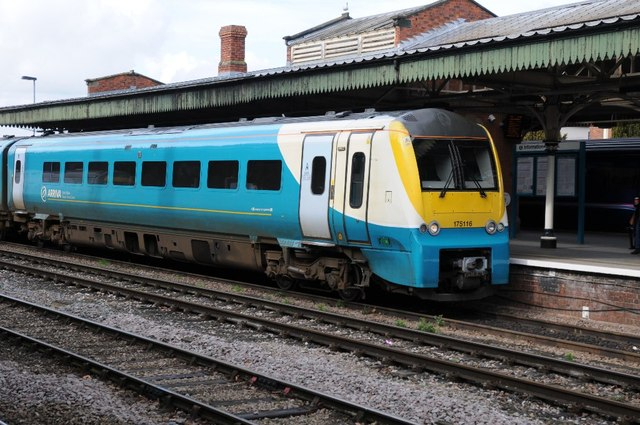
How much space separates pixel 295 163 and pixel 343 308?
2424mm

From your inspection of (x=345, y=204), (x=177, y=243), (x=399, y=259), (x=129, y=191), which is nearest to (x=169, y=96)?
(x=129, y=191)

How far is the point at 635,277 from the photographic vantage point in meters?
11.1

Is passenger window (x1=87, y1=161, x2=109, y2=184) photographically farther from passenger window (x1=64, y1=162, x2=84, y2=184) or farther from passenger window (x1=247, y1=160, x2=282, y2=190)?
passenger window (x1=247, y1=160, x2=282, y2=190)

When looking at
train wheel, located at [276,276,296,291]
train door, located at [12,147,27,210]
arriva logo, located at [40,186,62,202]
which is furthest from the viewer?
train door, located at [12,147,27,210]

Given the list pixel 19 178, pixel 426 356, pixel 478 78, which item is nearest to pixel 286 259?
pixel 478 78

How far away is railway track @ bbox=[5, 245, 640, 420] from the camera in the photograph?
294 inches

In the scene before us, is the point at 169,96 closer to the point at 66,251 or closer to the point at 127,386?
the point at 66,251

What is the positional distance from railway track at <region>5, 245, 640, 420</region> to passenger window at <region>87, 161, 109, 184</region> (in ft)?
15.9

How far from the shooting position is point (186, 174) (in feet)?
50.2

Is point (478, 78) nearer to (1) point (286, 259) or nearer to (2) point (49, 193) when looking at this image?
(1) point (286, 259)

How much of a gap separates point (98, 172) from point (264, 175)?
6.00 m

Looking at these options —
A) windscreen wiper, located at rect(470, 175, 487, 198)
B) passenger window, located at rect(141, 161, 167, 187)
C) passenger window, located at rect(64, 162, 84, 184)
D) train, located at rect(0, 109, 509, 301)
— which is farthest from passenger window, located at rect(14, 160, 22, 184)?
windscreen wiper, located at rect(470, 175, 487, 198)

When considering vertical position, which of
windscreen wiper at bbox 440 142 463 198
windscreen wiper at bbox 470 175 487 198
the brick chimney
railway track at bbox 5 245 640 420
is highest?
the brick chimney

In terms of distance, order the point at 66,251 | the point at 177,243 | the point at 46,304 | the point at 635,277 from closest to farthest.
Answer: the point at 635,277, the point at 46,304, the point at 177,243, the point at 66,251
